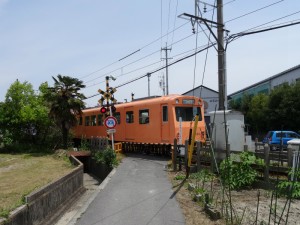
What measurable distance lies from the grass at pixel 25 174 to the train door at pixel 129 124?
12.6 feet

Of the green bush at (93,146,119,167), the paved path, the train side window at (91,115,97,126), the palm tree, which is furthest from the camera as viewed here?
the train side window at (91,115,97,126)

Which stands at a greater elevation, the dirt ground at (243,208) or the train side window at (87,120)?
the train side window at (87,120)

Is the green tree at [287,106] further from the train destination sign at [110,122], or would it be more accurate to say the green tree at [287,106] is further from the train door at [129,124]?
the train destination sign at [110,122]

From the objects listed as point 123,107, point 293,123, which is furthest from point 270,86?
point 123,107

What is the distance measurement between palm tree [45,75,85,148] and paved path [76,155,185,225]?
41.4 feet

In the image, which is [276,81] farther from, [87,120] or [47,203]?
[47,203]

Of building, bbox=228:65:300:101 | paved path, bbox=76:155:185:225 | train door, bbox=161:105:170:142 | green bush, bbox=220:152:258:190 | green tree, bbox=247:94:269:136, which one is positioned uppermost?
building, bbox=228:65:300:101

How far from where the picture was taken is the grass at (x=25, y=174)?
12308 mm

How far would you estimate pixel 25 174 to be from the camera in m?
18.0

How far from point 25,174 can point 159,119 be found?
6.94 meters

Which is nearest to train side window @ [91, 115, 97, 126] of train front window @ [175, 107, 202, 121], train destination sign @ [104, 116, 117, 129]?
train destination sign @ [104, 116, 117, 129]

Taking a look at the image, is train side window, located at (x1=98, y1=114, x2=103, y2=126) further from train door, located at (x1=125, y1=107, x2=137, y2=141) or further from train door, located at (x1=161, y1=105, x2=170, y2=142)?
train door, located at (x1=161, y1=105, x2=170, y2=142)

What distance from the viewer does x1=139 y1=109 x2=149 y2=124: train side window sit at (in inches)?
846

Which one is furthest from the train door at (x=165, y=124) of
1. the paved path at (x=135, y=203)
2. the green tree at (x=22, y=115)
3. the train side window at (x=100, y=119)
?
the green tree at (x=22, y=115)
